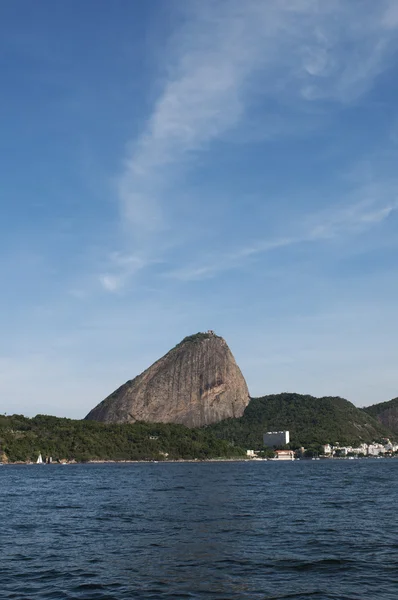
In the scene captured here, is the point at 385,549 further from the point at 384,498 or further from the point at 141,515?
the point at 384,498

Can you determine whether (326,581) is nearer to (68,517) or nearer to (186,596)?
(186,596)

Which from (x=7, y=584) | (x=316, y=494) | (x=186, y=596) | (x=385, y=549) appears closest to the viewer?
(x=186, y=596)

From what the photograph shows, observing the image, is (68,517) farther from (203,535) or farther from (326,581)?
(326,581)

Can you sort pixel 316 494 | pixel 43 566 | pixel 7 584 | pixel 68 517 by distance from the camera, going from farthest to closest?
pixel 316 494 < pixel 68 517 < pixel 43 566 < pixel 7 584

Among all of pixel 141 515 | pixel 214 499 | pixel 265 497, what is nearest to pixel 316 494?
pixel 265 497

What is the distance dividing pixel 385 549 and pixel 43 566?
17.0 meters

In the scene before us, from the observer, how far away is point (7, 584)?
76.6 ft

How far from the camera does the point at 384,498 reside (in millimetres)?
61938

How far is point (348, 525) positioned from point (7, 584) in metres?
25.0

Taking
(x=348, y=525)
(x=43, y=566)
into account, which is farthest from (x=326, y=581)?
(x=348, y=525)

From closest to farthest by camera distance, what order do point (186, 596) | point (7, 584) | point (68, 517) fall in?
point (186, 596), point (7, 584), point (68, 517)

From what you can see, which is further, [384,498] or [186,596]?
[384,498]

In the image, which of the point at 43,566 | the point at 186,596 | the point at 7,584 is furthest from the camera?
the point at 43,566

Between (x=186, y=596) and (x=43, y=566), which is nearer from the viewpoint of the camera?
(x=186, y=596)
